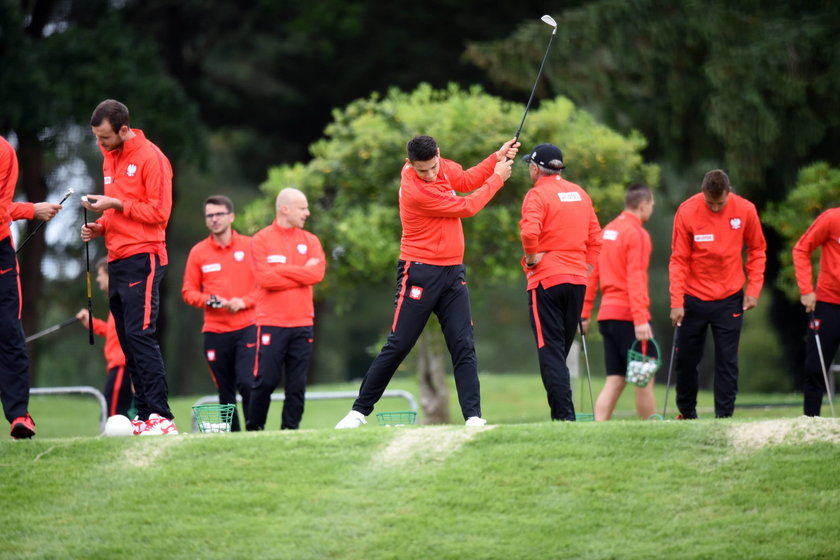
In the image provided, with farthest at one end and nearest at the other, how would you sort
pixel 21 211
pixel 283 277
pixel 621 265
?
pixel 621 265 < pixel 283 277 < pixel 21 211

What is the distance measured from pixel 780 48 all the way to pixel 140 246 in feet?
36.4

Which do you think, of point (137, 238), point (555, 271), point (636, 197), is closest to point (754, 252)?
point (636, 197)

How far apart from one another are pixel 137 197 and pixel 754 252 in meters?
5.38

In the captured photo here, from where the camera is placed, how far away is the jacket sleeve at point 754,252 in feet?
34.5

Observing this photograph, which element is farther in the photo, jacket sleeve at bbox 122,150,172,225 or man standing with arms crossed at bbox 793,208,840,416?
man standing with arms crossed at bbox 793,208,840,416

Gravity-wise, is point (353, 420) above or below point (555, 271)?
below

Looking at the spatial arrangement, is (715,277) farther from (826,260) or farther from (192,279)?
(192,279)

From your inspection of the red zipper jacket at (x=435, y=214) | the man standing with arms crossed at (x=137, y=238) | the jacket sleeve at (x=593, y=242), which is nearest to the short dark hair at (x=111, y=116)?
the man standing with arms crossed at (x=137, y=238)

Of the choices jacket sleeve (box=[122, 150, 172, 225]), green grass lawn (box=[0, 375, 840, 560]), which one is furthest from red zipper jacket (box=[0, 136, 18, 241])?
green grass lawn (box=[0, 375, 840, 560])

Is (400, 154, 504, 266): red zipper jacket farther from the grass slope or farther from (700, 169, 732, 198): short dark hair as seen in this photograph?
(700, 169, 732, 198): short dark hair

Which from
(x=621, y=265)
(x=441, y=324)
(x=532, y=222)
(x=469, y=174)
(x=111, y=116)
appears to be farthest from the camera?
(x=621, y=265)

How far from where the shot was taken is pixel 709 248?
1041cm

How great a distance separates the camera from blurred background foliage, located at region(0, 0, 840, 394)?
15.4m

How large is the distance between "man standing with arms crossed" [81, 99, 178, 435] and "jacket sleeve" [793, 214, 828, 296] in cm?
556
